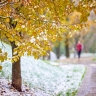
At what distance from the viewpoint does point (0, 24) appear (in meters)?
7.93

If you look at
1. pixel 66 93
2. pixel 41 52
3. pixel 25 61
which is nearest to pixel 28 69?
pixel 25 61

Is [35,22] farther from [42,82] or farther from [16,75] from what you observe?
[42,82]

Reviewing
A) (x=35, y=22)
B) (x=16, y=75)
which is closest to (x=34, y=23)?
(x=35, y=22)

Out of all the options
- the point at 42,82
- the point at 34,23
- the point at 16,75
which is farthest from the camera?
the point at 42,82

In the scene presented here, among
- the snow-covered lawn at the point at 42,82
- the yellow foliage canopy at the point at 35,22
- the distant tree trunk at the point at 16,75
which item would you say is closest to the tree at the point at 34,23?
the yellow foliage canopy at the point at 35,22

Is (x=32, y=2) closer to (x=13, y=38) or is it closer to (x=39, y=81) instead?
(x=13, y=38)

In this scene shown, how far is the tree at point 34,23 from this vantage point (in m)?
7.34

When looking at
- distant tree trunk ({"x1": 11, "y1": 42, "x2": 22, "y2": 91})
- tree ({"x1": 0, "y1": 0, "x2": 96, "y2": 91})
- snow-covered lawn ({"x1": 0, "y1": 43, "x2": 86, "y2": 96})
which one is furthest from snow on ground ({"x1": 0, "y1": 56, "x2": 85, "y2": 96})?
tree ({"x1": 0, "y1": 0, "x2": 96, "y2": 91})

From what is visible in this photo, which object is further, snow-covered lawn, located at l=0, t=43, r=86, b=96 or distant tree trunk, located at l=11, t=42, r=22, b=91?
snow-covered lawn, located at l=0, t=43, r=86, b=96

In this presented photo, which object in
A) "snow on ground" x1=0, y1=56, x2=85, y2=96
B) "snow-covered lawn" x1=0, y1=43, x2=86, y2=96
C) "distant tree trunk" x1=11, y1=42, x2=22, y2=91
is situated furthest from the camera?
"snow on ground" x1=0, y1=56, x2=85, y2=96

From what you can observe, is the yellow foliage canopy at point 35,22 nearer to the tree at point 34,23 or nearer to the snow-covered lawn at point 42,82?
the tree at point 34,23

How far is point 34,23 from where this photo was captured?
776 centimetres

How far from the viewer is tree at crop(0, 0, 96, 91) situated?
24.1ft

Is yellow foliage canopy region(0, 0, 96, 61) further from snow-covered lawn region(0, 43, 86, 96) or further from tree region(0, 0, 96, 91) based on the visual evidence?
snow-covered lawn region(0, 43, 86, 96)
